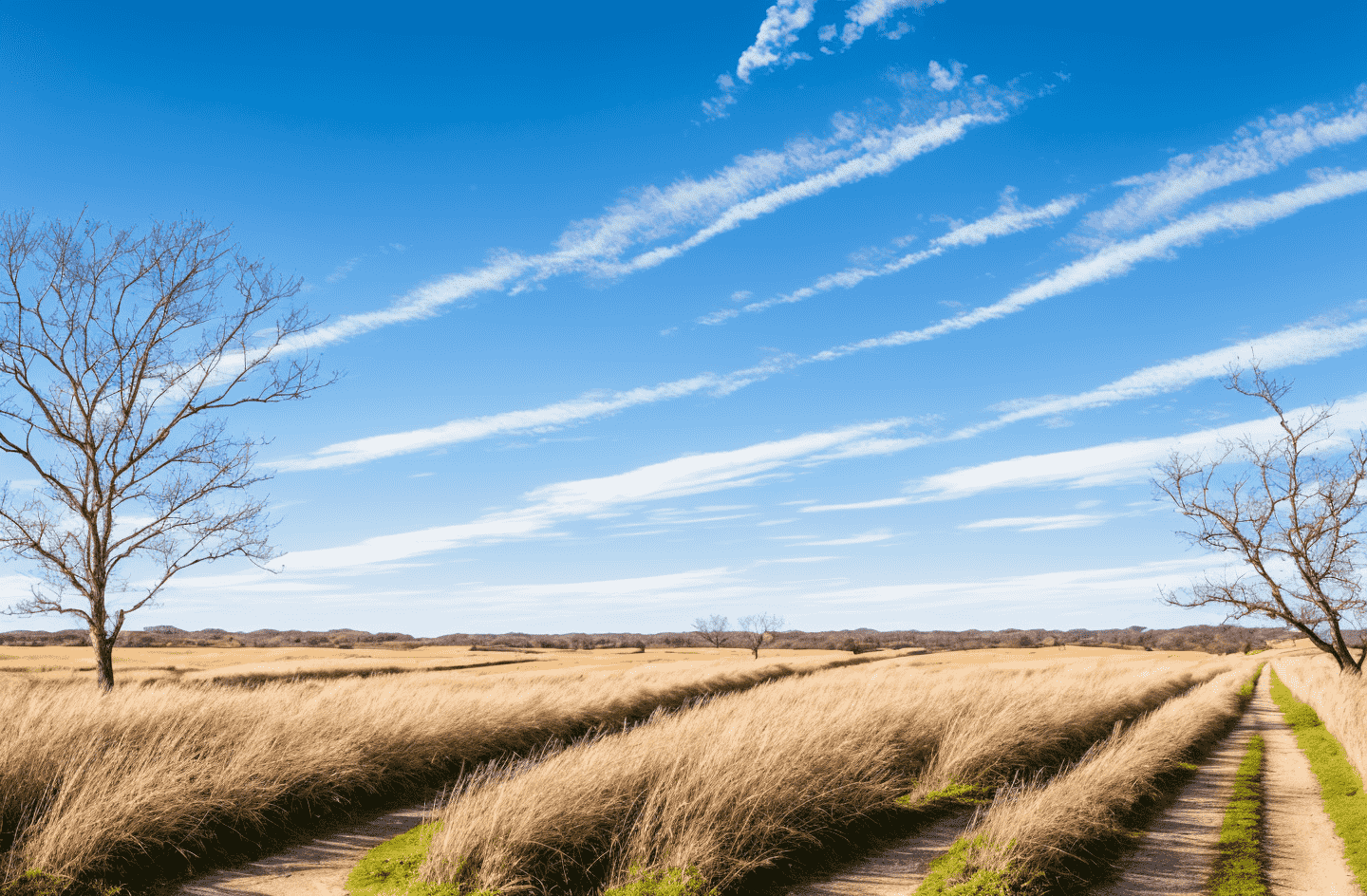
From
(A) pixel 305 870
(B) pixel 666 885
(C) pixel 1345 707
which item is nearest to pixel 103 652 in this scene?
(A) pixel 305 870

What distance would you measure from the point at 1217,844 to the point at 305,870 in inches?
422

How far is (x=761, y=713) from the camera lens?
13422mm

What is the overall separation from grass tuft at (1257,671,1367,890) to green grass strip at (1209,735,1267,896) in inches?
34.6

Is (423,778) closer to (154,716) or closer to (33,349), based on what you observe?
(154,716)

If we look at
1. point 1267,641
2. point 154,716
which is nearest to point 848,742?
point 154,716

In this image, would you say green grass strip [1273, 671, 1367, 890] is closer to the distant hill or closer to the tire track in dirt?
the tire track in dirt

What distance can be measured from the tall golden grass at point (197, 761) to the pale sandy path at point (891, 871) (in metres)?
6.31

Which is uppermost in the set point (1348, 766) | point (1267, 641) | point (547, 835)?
point (547, 835)

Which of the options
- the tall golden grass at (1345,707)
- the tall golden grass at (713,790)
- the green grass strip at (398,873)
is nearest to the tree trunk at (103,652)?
the tall golden grass at (713,790)

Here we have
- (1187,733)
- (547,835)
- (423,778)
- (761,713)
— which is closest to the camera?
(547,835)

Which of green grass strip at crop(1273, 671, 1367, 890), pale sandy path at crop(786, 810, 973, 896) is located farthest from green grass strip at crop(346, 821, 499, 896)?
green grass strip at crop(1273, 671, 1367, 890)

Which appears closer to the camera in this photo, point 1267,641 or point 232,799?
point 232,799

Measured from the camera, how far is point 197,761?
9.42m

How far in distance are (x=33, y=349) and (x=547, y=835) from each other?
18.8 meters
